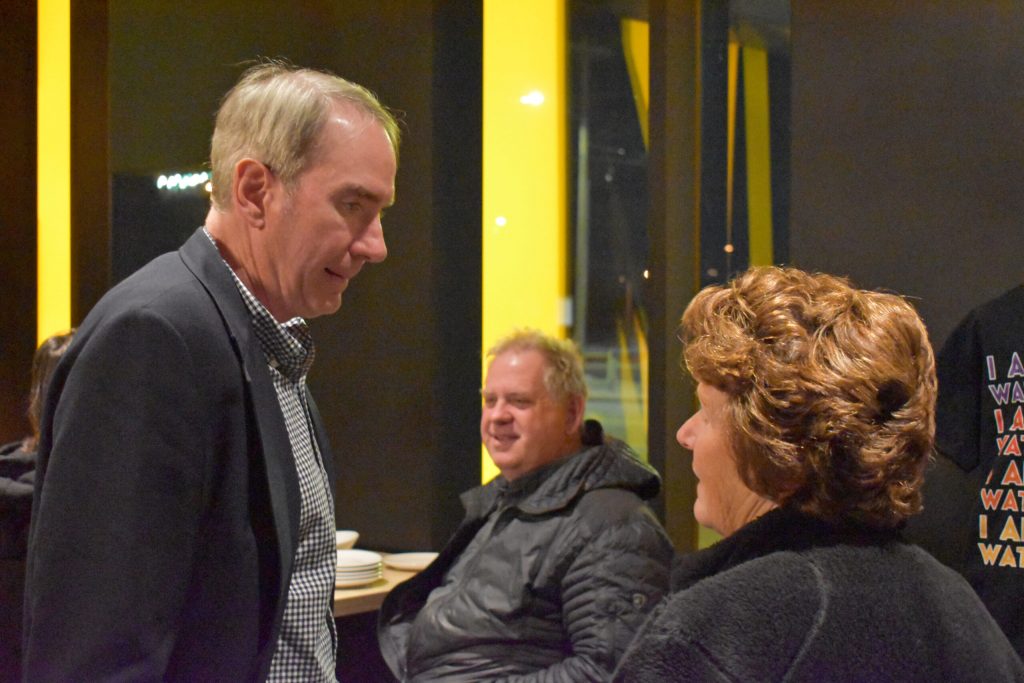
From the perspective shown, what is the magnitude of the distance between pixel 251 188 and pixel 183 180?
10.2 feet

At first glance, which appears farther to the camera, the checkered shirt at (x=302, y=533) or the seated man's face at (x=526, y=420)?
the seated man's face at (x=526, y=420)

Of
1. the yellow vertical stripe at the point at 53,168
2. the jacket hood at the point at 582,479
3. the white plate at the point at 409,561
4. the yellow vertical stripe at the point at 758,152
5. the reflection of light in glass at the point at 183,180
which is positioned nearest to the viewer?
the jacket hood at the point at 582,479

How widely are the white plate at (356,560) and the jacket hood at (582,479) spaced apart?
0.61m

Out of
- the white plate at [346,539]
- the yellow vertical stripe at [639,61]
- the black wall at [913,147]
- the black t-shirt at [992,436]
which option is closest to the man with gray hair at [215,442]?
the black t-shirt at [992,436]

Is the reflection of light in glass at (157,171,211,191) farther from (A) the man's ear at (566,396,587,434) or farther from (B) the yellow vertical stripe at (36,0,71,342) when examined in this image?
(A) the man's ear at (566,396,587,434)

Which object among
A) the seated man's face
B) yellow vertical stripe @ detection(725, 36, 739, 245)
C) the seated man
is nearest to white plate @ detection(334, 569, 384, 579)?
the seated man

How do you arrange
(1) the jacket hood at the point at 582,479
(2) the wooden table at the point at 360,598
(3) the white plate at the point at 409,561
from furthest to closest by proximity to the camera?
(3) the white plate at the point at 409,561
(2) the wooden table at the point at 360,598
(1) the jacket hood at the point at 582,479

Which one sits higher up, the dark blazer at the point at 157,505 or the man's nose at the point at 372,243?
the man's nose at the point at 372,243

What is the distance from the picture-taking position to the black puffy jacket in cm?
234

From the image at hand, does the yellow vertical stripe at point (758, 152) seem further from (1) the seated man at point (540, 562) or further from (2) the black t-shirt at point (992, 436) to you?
(2) the black t-shirt at point (992, 436)

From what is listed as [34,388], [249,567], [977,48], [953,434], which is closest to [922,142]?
[977,48]

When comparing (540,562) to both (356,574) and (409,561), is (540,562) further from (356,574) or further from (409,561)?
(409,561)

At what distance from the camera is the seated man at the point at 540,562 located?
2361 mm

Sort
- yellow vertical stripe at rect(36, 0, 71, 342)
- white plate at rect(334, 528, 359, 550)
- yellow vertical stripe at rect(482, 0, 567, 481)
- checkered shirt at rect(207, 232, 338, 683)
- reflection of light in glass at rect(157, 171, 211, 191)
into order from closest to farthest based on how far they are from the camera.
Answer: checkered shirt at rect(207, 232, 338, 683), white plate at rect(334, 528, 359, 550), yellow vertical stripe at rect(482, 0, 567, 481), reflection of light in glass at rect(157, 171, 211, 191), yellow vertical stripe at rect(36, 0, 71, 342)
